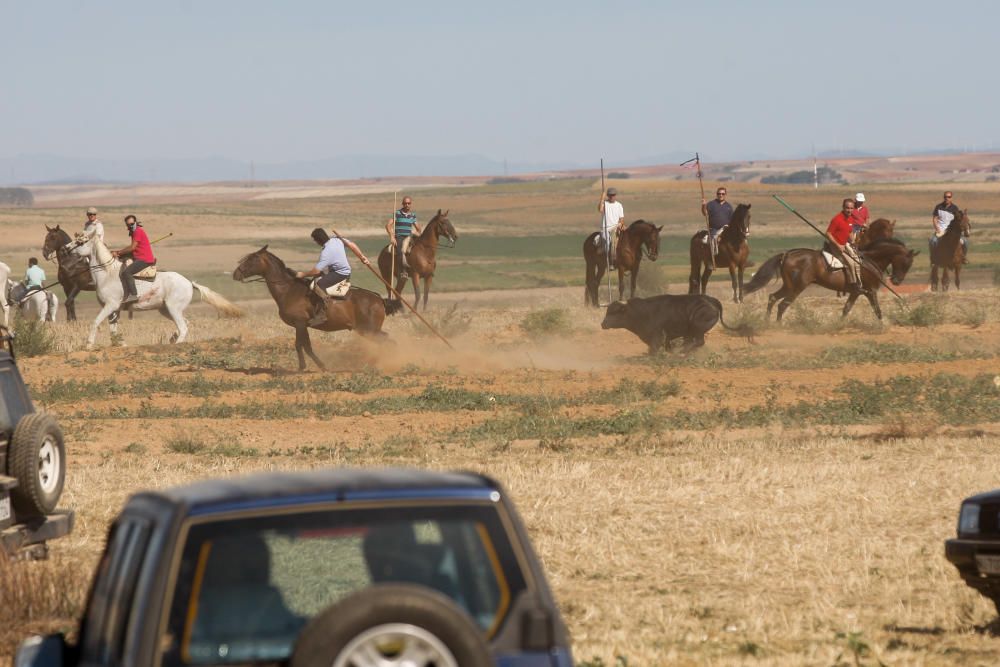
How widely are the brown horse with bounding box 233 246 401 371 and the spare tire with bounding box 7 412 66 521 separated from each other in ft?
46.3

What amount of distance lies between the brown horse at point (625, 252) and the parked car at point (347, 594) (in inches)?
1114

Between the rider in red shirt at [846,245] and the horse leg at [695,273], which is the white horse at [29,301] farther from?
the rider in red shirt at [846,245]

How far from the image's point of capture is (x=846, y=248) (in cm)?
2958

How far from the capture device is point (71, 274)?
96.6ft

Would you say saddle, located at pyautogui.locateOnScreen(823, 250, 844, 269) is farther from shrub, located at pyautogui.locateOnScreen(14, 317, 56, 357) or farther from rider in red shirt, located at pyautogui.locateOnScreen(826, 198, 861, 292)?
shrub, located at pyautogui.locateOnScreen(14, 317, 56, 357)

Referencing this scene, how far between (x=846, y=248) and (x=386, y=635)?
2577 cm

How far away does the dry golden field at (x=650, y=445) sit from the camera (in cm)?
896

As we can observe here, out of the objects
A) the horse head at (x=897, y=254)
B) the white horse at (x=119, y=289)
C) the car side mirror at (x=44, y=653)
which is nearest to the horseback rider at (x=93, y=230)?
the white horse at (x=119, y=289)

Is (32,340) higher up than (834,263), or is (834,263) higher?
(834,263)

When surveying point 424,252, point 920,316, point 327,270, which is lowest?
point 920,316

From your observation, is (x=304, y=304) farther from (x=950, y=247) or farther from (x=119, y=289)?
(x=950, y=247)

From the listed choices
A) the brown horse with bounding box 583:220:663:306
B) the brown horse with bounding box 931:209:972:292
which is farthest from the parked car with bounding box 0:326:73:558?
the brown horse with bounding box 931:209:972:292

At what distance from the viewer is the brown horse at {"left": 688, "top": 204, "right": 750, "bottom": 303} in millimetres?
31500

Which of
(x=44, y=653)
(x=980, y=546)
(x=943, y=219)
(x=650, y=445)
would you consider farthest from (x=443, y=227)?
(x=44, y=653)
